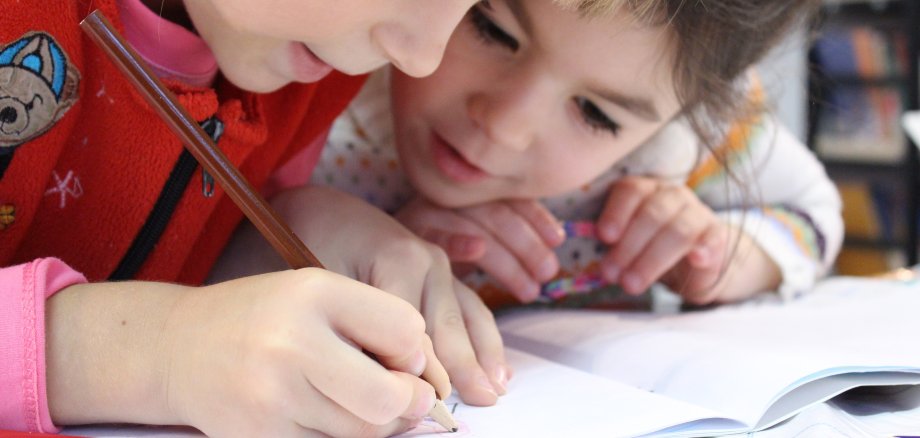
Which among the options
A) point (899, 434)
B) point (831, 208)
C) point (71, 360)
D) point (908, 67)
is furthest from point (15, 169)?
point (908, 67)

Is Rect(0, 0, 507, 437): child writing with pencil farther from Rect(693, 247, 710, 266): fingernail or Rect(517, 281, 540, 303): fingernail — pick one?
Rect(693, 247, 710, 266): fingernail

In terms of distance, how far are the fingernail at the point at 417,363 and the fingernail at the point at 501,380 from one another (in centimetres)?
8

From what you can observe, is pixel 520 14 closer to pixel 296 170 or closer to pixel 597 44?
pixel 597 44

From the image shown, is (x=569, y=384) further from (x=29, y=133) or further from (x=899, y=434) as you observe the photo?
(x=29, y=133)

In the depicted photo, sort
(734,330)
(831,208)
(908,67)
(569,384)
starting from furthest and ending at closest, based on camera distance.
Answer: (908,67), (831,208), (734,330), (569,384)

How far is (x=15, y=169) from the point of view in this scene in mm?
486

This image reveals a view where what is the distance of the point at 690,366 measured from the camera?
0.53 metres

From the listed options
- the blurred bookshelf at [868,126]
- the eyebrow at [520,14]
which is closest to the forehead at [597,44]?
the eyebrow at [520,14]

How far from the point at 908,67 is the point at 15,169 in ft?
5.44

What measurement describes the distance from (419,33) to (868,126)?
1.67 meters

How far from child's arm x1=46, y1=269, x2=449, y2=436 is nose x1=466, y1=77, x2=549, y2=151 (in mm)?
234

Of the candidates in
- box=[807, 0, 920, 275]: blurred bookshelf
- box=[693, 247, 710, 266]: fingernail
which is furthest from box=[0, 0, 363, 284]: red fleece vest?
box=[807, 0, 920, 275]: blurred bookshelf

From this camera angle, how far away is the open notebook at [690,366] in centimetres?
42

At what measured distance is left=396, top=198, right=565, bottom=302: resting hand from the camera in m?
0.72
